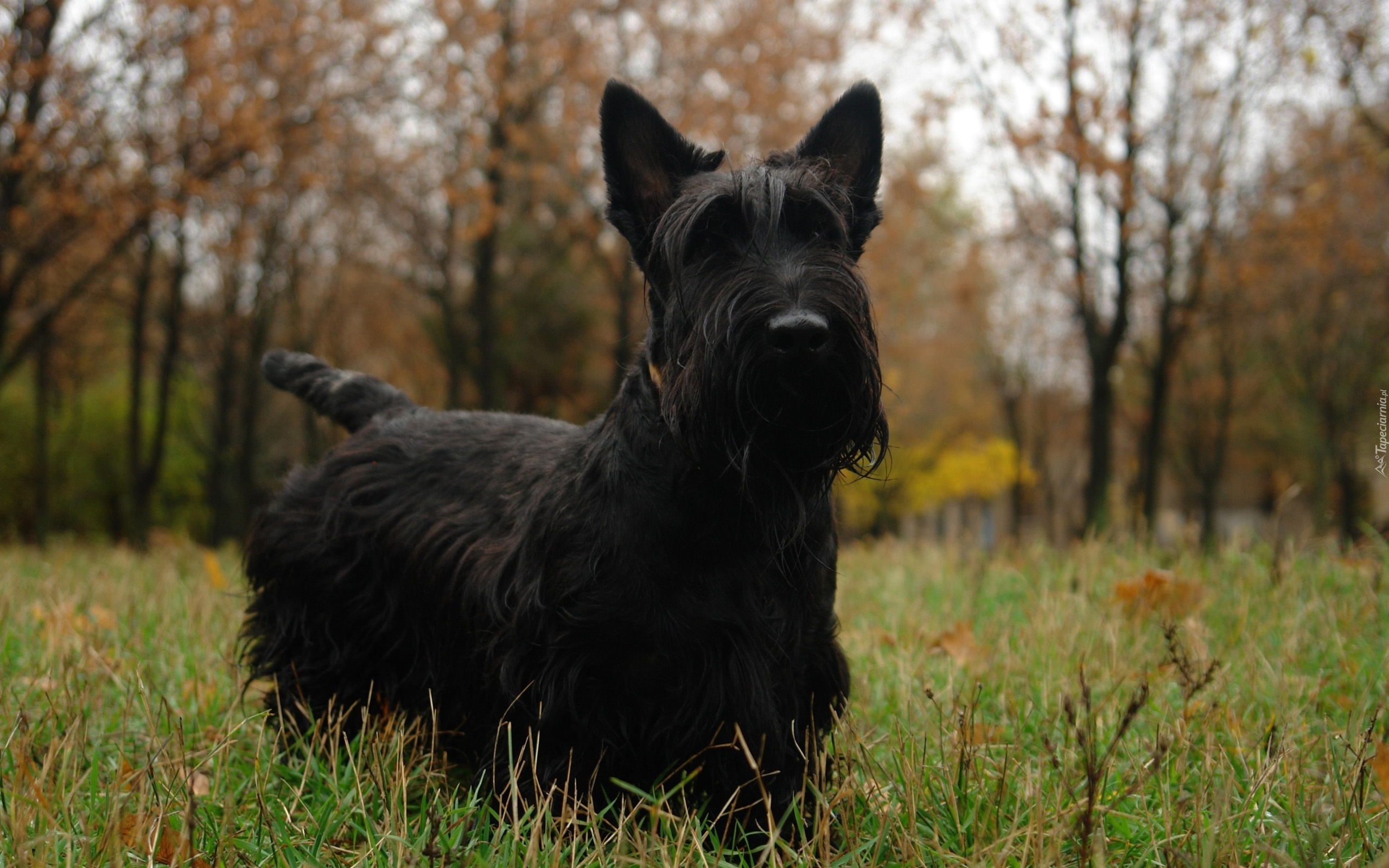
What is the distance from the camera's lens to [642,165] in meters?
2.46

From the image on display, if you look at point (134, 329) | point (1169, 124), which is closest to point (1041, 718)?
point (1169, 124)

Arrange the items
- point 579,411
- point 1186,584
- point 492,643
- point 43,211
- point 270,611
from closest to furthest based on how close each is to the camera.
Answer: point 492,643
point 270,611
point 1186,584
point 43,211
point 579,411

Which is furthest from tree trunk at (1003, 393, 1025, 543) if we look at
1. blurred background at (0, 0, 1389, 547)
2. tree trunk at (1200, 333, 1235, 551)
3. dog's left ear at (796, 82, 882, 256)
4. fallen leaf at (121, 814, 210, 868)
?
fallen leaf at (121, 814, 210, 868)

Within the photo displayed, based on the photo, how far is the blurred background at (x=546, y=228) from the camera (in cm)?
880

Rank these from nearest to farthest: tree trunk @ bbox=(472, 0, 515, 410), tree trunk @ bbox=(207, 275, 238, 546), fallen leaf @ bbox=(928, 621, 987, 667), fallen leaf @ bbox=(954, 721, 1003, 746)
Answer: fallen leaf @ bbox=(954, 721, 1003, 746)
fallen leaf @ bbox=(928, 621, 987, 667)
tree trunk @ bbox=(472, 0, 515, 410)
tree trunk @ bbox=(207, 275, 238, 546)

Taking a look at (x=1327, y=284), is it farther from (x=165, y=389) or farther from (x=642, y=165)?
(x=165, y=389)

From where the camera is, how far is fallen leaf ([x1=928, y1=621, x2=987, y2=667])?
3457mm

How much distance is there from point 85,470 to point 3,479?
132 cm

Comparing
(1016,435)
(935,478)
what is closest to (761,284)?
(1016,435)

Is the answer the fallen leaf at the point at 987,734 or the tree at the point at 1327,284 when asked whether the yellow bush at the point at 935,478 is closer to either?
the tree at the point at 1327,284

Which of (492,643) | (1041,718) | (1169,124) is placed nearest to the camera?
(492,643)

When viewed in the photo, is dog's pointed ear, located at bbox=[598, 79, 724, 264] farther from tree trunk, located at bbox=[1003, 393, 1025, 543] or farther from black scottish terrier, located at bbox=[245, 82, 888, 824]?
tree trunk, located at bbox=[1003, 393, 1025, 543]

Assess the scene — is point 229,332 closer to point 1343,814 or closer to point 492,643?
point 492,643

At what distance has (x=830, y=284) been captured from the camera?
201 cm
